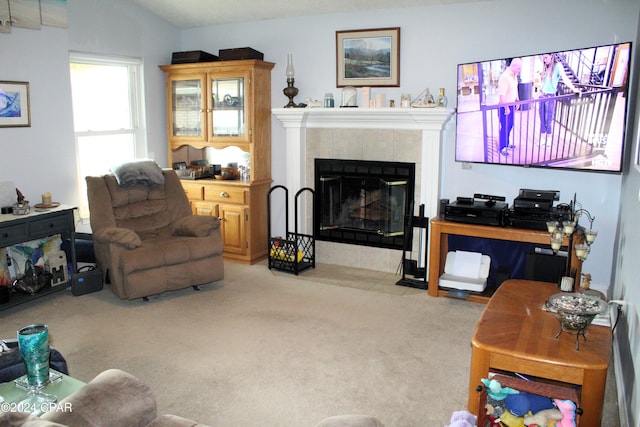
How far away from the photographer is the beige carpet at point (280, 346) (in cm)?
284

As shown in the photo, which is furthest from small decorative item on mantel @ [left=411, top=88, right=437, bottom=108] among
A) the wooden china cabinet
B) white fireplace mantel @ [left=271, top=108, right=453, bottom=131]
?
the wooden china cabinet

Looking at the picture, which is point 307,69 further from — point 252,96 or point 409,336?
point 409,336

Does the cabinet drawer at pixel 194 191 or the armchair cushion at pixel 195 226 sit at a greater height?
the cabinet drawer at pixel 194 191

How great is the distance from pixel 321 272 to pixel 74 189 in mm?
2411

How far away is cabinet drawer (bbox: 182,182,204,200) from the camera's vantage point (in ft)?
18.3

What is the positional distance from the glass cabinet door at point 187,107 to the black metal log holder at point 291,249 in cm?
118

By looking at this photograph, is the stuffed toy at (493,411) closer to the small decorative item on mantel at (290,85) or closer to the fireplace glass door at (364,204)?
the fireplace glass door at (364,204)

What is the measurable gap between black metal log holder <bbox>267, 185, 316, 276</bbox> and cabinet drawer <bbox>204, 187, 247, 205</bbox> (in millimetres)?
352

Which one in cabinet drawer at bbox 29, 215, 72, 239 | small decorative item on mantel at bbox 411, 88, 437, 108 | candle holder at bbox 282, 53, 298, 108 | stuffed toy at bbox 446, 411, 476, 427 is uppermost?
candle holder at bbox 282, 53, 298, 108

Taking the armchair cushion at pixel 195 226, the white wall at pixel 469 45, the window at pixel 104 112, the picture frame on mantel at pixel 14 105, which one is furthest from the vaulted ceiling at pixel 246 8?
the armchair cushion at pixel 195 226

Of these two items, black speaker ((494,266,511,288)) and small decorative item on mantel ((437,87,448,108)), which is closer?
black speaker ((494,266,511,288))

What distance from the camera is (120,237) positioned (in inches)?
165

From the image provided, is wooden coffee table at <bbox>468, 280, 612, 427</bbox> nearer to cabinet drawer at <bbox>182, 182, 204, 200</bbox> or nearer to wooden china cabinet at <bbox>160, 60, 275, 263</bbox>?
wooden china cabinet at <bbox>160, 60, 275, 263</bbox>

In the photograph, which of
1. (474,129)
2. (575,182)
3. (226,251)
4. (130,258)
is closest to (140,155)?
(226,251)
